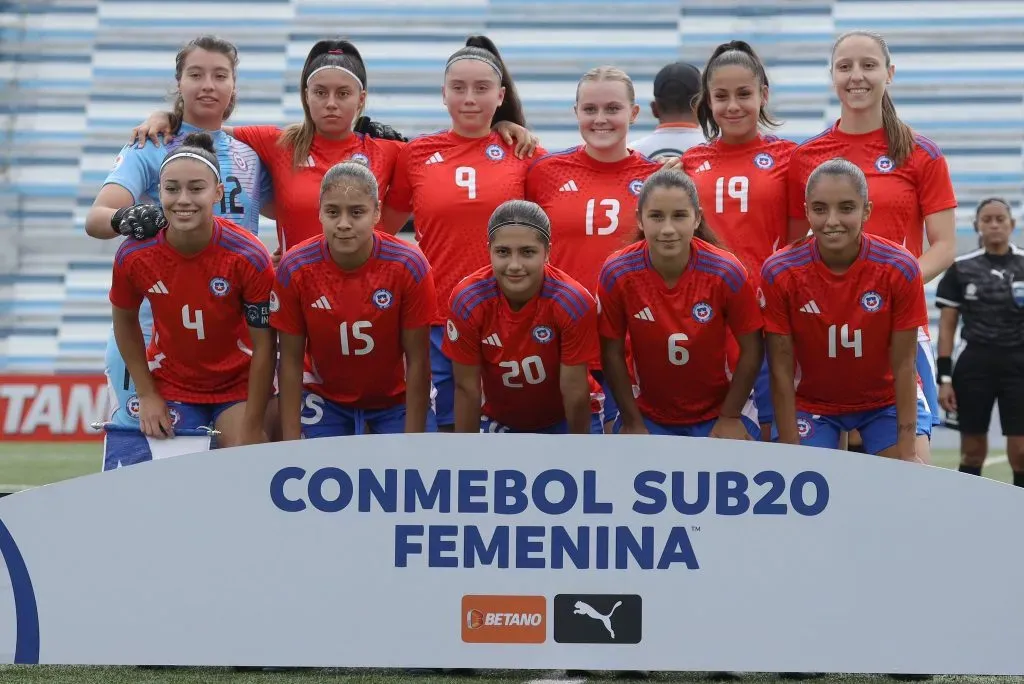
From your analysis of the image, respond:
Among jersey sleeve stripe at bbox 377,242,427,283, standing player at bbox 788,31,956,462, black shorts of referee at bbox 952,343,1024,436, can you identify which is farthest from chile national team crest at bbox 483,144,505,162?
black shorts of referee at bbox 952,343,1024,436

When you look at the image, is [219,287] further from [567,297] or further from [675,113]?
[675,113]

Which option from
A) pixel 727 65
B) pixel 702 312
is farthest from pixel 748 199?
pixel 702 312

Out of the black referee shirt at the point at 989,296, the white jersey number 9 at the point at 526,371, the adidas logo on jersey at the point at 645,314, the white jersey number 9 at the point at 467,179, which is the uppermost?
the white jersey number 9 at the point at 467,179

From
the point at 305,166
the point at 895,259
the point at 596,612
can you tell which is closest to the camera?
the point at 596,612

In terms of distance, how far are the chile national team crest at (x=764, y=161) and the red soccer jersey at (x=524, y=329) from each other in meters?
0.74

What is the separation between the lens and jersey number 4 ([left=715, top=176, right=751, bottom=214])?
3619mm

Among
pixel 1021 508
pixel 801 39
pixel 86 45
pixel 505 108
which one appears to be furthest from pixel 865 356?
pixel 86 45

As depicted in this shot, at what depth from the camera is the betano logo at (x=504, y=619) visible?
2.65 metres

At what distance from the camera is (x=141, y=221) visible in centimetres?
321

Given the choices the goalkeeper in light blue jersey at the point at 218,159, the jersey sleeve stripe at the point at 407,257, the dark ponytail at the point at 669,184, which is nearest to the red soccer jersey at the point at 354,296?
the jersey sleeve stripe at the point at 407,257

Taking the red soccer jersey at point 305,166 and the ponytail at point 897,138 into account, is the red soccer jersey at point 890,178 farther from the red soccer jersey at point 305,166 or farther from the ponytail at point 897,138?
the red soccer jersey at point 305,166

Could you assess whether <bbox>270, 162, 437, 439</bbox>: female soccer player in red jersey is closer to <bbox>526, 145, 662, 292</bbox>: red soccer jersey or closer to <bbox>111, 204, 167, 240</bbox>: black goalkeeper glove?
<bbox>111, 204, 167, 240</bbox>: black goalkeeper glove

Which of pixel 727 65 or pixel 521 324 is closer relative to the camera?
pixel 521 324

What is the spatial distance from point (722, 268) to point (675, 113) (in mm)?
1216
